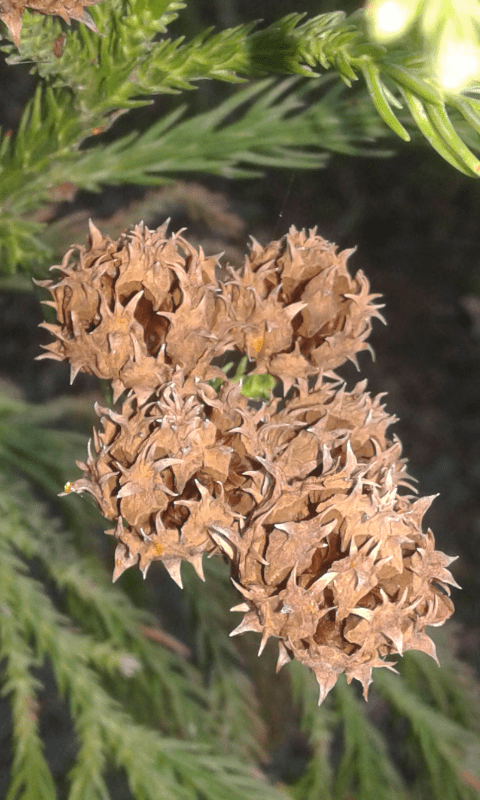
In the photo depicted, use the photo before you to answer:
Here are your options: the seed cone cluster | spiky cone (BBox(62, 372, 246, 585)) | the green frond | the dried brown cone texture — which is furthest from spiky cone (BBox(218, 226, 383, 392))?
the green frond

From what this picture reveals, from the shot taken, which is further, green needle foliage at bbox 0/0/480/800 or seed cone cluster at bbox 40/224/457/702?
green needle foliage at bbox 0/0/480/800

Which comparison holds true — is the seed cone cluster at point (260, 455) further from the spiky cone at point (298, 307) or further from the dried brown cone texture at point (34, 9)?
the dried brown cone texture at point (34, 9)

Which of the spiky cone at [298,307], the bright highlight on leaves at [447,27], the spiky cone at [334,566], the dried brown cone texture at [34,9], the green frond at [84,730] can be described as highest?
the dried brown cone texture at [34,9]

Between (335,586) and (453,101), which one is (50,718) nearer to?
(335,586)

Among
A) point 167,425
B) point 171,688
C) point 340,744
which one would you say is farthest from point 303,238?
point 340,744

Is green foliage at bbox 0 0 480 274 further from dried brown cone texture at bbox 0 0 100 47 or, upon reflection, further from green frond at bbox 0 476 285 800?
green frond at bbox 0 476 285 800

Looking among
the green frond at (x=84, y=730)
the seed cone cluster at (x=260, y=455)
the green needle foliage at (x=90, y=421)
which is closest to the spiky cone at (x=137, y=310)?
the seed cone cluster at (x=260, y=455)

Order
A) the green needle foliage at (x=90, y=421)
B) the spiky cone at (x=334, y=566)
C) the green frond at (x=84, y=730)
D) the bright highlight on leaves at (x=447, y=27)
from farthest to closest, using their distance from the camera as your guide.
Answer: the green frond at (x=84, y=730)
the green needle foliage at (x=90, y=421)
the spiky cone at (x=334, y=566)
the bright highlight on leaves at (x=447, y=27)
